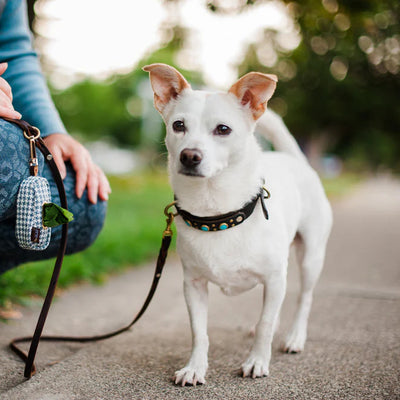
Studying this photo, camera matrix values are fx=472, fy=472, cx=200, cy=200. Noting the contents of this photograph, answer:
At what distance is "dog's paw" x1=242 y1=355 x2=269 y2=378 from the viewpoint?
2039 millimetres

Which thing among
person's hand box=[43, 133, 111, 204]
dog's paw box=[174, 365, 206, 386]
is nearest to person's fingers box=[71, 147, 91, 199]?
person's hand box=[43, 133, 111, 204]

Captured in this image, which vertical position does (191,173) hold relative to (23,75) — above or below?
below

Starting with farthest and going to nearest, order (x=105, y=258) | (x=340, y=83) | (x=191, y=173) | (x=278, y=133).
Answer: (x=340, y=83), (x=105, y=258), (x=278, y=133), (x=191, y=173)

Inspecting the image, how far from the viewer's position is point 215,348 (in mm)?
2438

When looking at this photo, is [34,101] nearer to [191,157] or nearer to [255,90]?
[191,157]

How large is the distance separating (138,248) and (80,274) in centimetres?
116

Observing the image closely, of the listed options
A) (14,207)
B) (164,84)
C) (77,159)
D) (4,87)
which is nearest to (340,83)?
(164,84)

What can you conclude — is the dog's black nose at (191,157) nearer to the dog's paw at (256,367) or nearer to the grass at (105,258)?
the dog's paw at (256,367)

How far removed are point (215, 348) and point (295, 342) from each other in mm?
411

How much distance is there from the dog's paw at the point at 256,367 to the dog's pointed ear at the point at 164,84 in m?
1.26

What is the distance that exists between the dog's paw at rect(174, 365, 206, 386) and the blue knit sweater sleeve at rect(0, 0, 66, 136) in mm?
1300

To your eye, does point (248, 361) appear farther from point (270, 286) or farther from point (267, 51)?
point (267, 51)

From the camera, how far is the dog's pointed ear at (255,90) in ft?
6.95

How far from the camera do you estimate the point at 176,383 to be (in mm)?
1972
